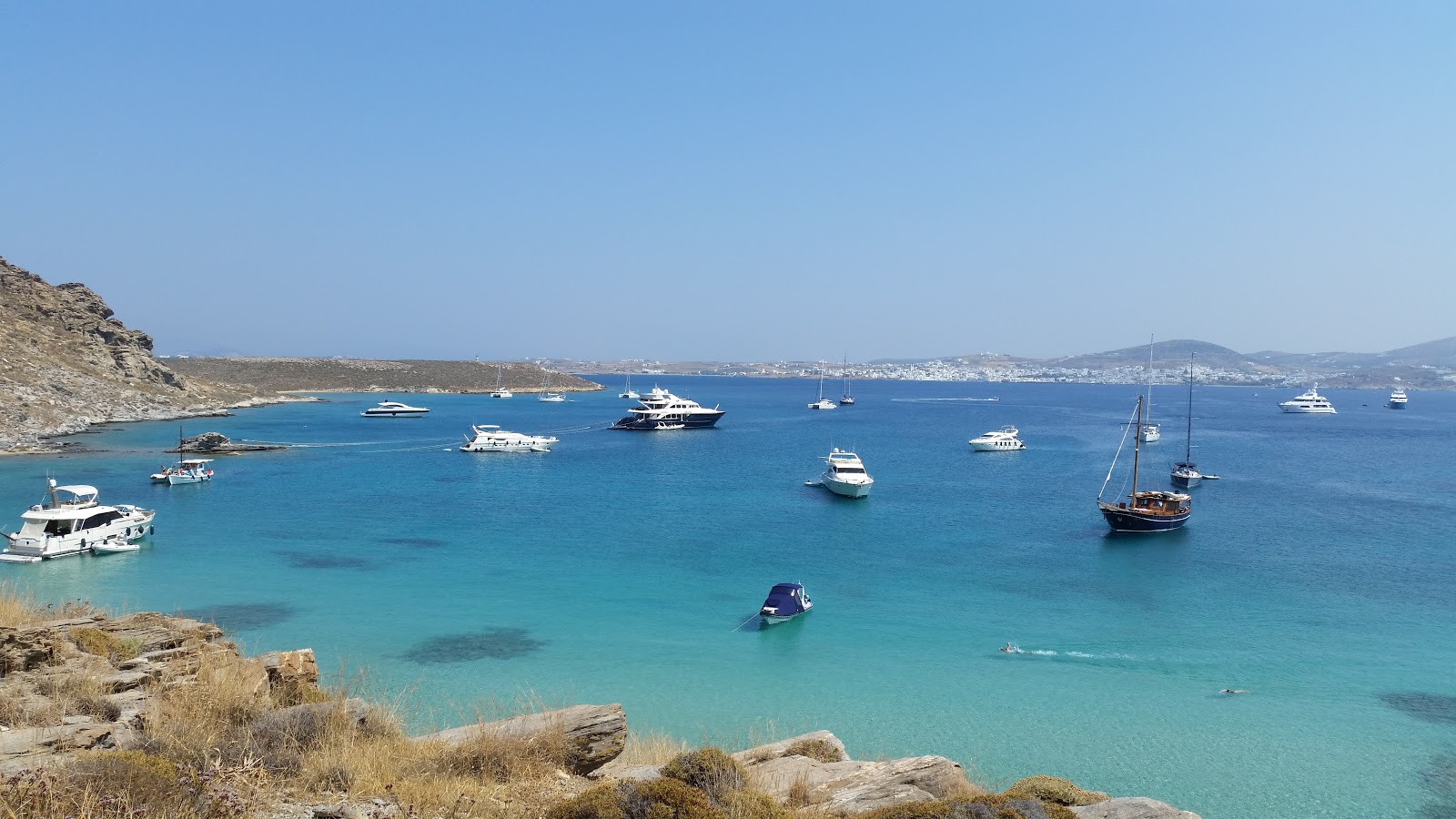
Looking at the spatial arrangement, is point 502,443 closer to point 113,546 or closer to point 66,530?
point 113,546

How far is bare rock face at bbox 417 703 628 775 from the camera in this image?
26.1 ft

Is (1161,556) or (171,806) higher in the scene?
(171,806)

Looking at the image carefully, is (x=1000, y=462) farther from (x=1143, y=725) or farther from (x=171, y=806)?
(x=171, y=806)

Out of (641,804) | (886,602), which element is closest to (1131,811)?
(641,804)

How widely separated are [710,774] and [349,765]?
9.61ft

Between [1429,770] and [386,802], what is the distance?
690 inches

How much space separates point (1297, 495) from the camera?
4638 cm

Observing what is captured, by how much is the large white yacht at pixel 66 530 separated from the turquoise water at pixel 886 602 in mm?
980

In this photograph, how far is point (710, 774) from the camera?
702 centimetres

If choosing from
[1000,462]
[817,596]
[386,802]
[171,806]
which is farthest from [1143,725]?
[1000,462]

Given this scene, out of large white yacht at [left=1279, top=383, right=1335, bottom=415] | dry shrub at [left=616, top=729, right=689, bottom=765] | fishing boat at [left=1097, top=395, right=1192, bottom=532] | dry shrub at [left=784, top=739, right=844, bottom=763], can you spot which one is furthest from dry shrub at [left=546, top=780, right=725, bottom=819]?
large white yacht at [left=1279, top=383, right=1335, bottom=415]

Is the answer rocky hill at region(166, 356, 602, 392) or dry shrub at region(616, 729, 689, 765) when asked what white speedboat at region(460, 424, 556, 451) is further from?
rocky hill at region(166, 356, 602, 392)

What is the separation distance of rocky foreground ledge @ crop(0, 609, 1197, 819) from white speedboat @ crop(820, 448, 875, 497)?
34.5 meters

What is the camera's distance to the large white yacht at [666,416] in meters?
86.5
